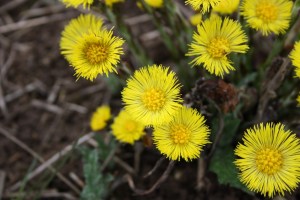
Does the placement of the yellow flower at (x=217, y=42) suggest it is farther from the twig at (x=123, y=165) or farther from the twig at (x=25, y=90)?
the twig at (x=25, y=90)

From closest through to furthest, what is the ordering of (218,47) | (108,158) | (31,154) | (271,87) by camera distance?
(218,47) → (271,87) → (108,158) → (31,154)

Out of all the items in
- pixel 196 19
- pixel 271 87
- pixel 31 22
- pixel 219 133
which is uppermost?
pixel 31 22

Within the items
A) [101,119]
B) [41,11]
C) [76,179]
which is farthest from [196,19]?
[41,11]

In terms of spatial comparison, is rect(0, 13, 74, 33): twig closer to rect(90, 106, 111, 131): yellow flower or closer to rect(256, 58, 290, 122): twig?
rect(90, 106, 111, 131): yellow flower

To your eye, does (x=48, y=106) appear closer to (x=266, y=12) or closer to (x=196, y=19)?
(x=196, y=19)

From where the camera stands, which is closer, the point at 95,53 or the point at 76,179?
the point at 95,53

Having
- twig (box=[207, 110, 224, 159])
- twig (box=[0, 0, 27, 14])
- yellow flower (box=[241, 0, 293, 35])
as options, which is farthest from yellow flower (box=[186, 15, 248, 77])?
twig (box=[0, 0, 27, 14])

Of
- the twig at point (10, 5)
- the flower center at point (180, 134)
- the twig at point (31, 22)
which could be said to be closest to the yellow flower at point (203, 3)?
the flower center at point (180, 134)
